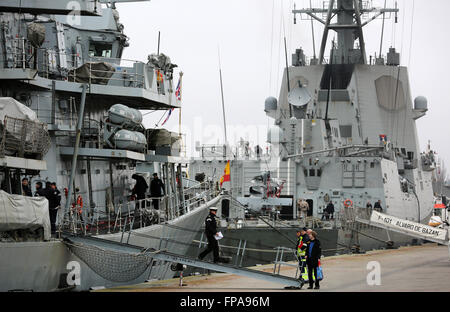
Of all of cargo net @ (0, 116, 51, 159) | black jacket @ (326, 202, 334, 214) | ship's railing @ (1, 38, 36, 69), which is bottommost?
black jacket @ (326, 202, 334, 214)

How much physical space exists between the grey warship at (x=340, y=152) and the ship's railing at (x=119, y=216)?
3.25 meters

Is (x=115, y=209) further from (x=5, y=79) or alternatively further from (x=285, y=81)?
(x=285, y=81)

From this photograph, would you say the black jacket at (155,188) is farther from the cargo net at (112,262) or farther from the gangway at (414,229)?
the gangway at (414,229)

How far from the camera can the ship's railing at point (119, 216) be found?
637 inches

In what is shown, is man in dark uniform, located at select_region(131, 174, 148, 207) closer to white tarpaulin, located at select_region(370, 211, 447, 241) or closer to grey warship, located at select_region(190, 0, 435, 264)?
grey warship, located at select_region(190, 0, 435, 264)

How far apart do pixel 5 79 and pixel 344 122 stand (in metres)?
25.6

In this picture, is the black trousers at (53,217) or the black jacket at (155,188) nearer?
the black trousers at (53,217)

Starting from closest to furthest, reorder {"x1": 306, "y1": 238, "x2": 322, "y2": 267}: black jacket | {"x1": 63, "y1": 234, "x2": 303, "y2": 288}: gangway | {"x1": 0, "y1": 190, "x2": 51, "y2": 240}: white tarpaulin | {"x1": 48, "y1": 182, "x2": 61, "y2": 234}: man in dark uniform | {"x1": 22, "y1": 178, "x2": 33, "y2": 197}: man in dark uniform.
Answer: {"x1": 0, "y1": 190, "x2": 51, "y2": 240}: white tarpaulin
{"x1": 306, "y1": 238, "x2": 322, "y2": 267}: black jacket
{"x1": 63, "y1": 234, "x2": 303, "y2": 288}: gangway
{"x1": 22, "y1": 178, "x2": 33, "y2": 197}: man in dark uniform
{"x1": 48, "y1": 182, "x2": 61, "y2": 234}: man in dark uniform

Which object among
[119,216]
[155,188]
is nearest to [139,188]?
[155,188]

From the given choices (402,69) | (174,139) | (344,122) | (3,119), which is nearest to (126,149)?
(174,139)

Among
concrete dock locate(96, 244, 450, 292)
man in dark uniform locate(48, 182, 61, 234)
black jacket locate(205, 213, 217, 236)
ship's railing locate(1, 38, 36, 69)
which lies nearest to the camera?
concrete dock locate(96, 244, 450, 292)

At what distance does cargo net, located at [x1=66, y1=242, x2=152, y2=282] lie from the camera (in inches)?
586

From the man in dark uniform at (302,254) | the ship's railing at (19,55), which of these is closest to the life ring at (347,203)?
the man in dark uniform at (302,254)

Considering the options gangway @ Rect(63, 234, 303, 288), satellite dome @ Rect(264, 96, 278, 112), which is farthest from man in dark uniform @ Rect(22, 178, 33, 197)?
satellite dome @ Rect(264, 96, 278, 112)
